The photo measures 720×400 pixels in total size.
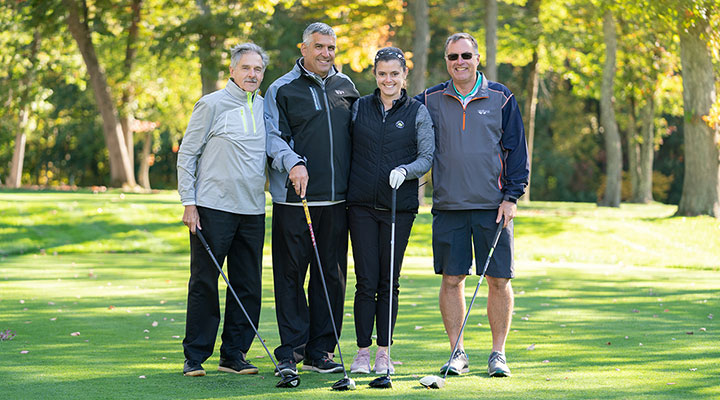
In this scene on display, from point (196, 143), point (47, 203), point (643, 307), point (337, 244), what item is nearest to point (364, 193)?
point (337, 244)

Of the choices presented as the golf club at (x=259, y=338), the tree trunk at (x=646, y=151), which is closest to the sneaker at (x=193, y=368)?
the golf club at (x=259, y=338)

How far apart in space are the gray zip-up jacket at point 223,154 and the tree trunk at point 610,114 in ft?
65.6

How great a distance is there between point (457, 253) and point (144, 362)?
207 centimetres

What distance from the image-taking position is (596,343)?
6500 millimetres

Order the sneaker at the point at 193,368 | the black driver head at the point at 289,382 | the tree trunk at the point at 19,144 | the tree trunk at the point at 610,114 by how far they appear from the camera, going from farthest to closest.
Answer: the tree trunk at the point at 19,144, the tree trunk at the point at 610,114, the sneaker at the point at 193,368, the black driver head at the point at 289,382

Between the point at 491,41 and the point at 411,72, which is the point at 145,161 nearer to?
the point at 411,72

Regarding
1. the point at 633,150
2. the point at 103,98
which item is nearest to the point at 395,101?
the point at 103,98

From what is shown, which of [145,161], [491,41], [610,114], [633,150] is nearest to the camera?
[491,41]

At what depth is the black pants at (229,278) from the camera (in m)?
5.27

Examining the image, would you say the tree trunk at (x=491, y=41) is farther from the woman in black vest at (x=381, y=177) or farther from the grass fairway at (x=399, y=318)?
the woman in black vest at (x=381, y=177)

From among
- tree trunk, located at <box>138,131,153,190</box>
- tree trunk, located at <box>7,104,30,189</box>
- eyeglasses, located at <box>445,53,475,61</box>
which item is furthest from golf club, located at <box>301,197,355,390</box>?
tree trunk, located at <box>138,131,153,190</box>

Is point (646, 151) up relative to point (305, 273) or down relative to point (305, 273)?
up

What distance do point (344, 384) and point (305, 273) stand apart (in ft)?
2.79

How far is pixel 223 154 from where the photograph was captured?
5.24 meters
